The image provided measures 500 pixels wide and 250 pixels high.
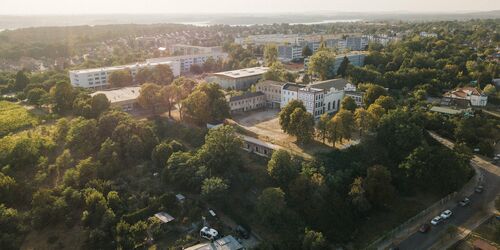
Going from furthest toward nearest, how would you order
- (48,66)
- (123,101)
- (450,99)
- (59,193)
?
(48,66) < (450,99) < (123,101) < (59,193)

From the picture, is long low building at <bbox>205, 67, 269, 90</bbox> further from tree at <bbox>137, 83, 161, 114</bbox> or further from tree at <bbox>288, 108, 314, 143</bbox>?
tree at <bbox>288, 108, 314, 143</bbox>

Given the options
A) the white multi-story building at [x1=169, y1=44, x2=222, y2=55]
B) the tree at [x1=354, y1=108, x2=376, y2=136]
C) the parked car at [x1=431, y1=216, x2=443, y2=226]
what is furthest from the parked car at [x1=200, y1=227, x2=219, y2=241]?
the white multi-story building at [x1=169, y1=44, x2=222, y2=55]

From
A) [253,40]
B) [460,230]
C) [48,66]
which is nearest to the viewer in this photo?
[460,230]

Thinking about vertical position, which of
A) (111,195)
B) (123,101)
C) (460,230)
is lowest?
(460,230)

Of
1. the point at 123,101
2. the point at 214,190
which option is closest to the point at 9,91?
the point at 123,101

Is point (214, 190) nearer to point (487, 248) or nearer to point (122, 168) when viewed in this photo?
point (122, 168)

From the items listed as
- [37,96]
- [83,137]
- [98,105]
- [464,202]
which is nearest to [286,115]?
[464,202]

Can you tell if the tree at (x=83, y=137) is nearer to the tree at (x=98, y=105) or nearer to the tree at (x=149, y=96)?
the tree at (x=98, y=105)

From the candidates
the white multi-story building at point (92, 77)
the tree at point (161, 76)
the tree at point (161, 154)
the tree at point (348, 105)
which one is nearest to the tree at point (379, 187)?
the tree at point (348, 105)
